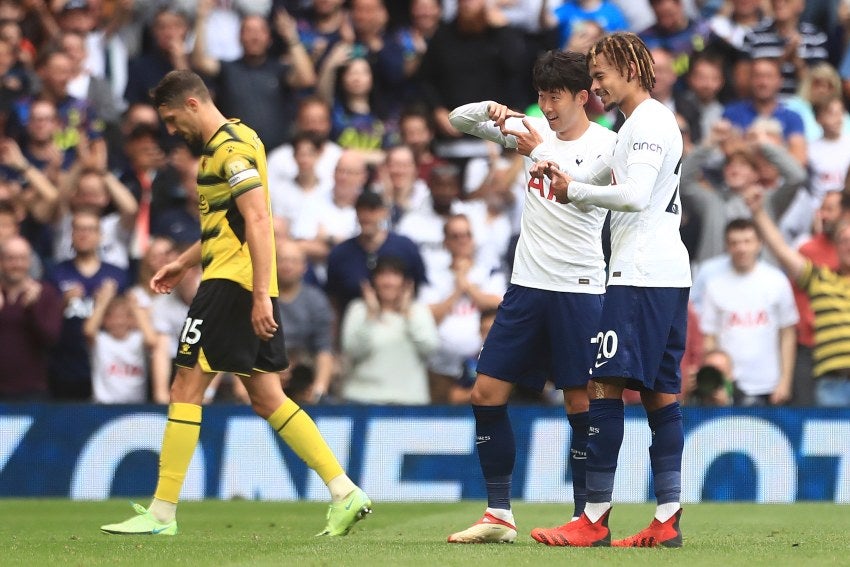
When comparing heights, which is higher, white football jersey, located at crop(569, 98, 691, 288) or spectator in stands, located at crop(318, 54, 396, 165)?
spectator in stands, located at crop(318, 54, 396, 165)

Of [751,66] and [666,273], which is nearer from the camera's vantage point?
[666,273]

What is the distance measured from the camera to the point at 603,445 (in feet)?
24.4

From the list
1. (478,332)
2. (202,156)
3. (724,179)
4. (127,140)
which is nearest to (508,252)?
(478,332)

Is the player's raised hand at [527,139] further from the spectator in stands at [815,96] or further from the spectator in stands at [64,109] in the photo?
the spectator in stands at [64,109]

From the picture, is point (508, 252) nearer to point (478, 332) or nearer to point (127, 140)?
point (478, 332)

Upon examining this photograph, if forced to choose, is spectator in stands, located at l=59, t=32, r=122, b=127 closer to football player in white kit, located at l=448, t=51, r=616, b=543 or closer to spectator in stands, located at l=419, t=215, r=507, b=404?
spectator in stands, located at l=419, t=215, r=507, b=404

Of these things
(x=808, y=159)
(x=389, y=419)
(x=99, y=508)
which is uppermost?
(x=808, y=159)

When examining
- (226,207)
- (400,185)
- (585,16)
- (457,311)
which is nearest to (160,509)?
(226,207)

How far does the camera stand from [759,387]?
12.9 metres

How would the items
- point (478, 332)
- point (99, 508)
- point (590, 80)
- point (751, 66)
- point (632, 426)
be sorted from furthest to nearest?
point (751, 66) → point (478, 332) → point (632, 426) → point (99, 508) → point (590, 80)

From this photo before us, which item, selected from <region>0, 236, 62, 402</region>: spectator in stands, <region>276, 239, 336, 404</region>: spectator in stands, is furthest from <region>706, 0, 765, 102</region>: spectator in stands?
<region>0, 236, 62, 402</region>: spectator in stands

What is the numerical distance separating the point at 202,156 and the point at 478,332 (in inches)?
216

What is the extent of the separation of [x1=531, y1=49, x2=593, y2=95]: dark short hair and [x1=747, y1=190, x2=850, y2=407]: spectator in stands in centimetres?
549

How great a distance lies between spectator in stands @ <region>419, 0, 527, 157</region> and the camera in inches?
621
